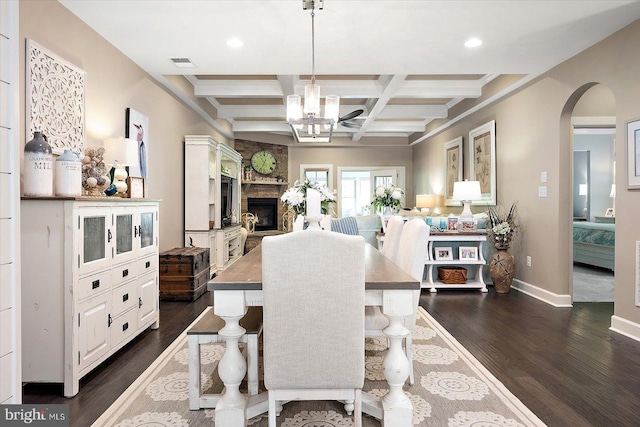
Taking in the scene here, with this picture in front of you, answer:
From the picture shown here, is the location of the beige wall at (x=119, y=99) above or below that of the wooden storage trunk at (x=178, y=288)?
above

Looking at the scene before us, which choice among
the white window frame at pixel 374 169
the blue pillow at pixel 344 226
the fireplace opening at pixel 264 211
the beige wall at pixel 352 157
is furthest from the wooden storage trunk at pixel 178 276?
the white window frame at pixel 374 169

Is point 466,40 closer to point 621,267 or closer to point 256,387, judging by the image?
point 621,267

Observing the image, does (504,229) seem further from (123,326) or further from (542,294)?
(123,326)

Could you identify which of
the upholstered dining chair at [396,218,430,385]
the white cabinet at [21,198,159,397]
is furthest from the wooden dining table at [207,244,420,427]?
the white cabinet at [21,198,159,397]

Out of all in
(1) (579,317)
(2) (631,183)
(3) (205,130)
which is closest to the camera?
(2) (631,183)

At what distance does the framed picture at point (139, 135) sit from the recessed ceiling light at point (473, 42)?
10.5 feet

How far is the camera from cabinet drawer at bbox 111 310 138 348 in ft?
9.04

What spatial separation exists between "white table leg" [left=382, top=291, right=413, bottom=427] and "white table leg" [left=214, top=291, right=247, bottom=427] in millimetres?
654

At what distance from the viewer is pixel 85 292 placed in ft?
7.91

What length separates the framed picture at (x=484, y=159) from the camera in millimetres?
5691

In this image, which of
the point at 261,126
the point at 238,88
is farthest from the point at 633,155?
the point at 261,126

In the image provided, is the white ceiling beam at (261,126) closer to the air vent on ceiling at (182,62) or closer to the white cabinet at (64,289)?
the air vent on ceiling at (182,62)

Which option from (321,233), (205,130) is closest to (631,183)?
(321,233)

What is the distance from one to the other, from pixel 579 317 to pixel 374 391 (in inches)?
104
